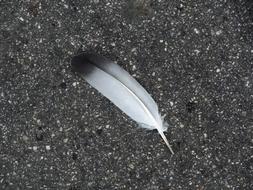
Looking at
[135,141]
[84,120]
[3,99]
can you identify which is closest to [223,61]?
[135,141]

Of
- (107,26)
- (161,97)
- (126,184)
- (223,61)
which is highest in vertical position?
(107,26)

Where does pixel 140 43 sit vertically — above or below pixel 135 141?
above

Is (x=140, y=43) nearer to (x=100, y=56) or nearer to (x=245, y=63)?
(x=100, y=56)
